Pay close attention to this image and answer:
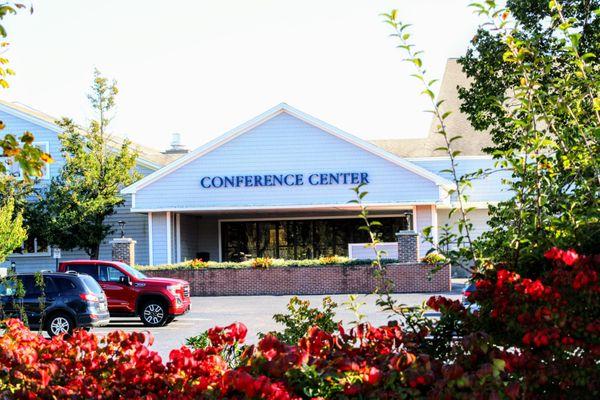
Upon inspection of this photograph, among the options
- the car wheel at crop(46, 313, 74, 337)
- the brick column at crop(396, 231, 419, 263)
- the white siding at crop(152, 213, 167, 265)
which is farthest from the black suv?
the white siding at crop(152, 213, 167, 265)

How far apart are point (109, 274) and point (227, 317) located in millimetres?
3738

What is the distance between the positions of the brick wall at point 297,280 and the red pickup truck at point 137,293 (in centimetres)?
991

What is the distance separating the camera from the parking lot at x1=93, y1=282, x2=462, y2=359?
748 inches

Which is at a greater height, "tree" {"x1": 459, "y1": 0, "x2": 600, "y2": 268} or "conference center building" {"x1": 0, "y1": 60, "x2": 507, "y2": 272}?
"conference center building" {"x1": 0, "y1": 60, "x2": 507, "y2": 272}

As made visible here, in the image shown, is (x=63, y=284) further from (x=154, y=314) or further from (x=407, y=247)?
(x=407, y=247)

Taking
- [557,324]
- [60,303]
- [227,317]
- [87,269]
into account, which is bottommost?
[227,317]

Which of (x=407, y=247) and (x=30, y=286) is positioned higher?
(x=407, y=247)

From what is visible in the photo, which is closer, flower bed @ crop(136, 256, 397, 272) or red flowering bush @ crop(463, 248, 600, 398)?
red flowering bush @ crop(463, 248, 600, 398)

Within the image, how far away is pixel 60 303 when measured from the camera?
18438 mm

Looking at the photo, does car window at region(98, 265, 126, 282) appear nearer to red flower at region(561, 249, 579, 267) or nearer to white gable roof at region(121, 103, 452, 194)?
white gable roof at region(121, 103, 452, 194)

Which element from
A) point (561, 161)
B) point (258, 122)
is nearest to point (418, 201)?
point (258, 122)

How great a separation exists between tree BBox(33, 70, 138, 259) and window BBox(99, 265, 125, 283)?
1387 cm

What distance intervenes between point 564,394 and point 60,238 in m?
33.6

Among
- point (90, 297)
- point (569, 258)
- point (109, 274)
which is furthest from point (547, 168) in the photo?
point (109, 274)
